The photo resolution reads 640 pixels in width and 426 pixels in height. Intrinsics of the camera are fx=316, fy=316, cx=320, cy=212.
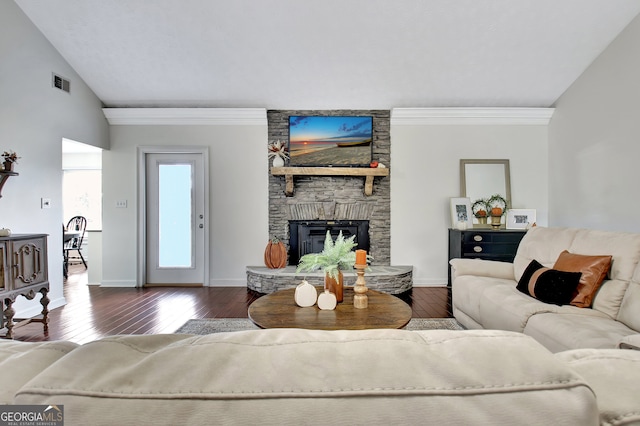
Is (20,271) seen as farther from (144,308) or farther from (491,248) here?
(491,248)

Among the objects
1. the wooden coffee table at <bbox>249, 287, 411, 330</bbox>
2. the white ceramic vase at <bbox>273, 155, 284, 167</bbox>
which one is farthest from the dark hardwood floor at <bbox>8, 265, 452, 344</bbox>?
the white ceramic vase at <bbox>273, 155, 284, 167</bbox>

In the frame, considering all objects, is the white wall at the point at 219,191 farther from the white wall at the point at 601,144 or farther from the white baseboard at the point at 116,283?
the white wall at the point at 601,144

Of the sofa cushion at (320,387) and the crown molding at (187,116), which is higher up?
the crown molding at (187,116)

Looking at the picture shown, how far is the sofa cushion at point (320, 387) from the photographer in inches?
13.8

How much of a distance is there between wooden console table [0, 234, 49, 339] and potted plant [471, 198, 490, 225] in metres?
5.16

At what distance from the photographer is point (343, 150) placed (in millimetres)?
4621

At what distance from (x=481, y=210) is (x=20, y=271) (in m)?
5.26

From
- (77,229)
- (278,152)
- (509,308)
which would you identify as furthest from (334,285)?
(77,229)

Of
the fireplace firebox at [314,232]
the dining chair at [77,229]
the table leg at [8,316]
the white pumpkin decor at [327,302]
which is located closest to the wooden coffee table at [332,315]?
the white pumpkin decor at [327,302]

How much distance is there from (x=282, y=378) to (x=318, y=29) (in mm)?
3815

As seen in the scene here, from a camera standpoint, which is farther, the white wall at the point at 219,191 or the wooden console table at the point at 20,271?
the white wall at the point at 219,191

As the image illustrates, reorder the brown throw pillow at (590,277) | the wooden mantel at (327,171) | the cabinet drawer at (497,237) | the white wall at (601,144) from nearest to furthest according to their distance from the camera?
the brown throw pillow at (590,277), the white wall at (601,144), the cabinet drawer at (497,237), the wooden mantel at (327,171)

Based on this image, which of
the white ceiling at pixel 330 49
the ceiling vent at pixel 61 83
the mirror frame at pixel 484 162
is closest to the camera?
the white ceiling at pixel 330 49

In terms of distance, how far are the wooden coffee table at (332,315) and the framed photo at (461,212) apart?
2616 mm
